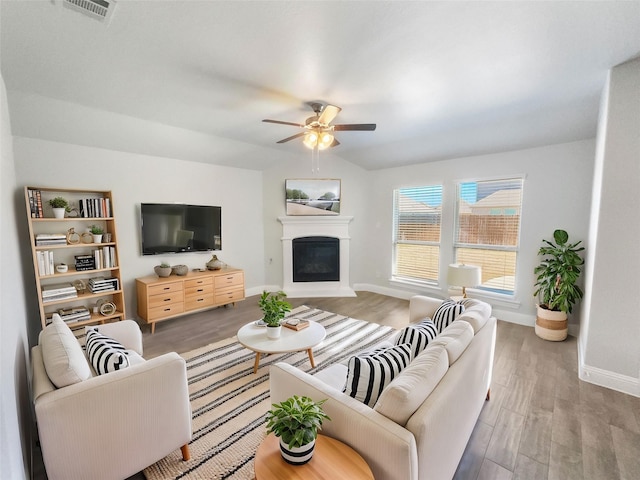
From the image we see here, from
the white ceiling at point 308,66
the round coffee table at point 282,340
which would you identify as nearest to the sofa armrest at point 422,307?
the round coffee table at point 282,340

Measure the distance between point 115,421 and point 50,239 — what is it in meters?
2.67

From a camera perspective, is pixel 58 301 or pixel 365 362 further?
pixel 58 301

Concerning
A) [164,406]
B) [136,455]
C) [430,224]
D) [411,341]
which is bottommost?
[136,455]

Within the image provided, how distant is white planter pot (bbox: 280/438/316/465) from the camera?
3.52 ft

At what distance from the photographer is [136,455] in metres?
1.49

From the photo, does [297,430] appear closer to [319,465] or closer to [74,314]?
[319,465]

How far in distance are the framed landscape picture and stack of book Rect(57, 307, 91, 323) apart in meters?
3.29

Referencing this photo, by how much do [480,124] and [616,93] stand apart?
1.26 m

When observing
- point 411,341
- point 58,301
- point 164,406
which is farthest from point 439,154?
point 58,301

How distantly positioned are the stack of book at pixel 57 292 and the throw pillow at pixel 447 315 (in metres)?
3.87

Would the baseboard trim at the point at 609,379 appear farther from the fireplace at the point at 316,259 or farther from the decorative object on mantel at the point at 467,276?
the fireplace at the point at 316,259

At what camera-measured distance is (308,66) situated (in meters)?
2.19

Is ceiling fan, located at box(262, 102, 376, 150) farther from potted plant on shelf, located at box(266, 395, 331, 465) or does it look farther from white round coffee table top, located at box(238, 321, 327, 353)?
potted plant on shelf, located at box(266, 395, 331, 465)

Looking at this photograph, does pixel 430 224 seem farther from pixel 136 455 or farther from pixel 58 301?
pixel 58 301
